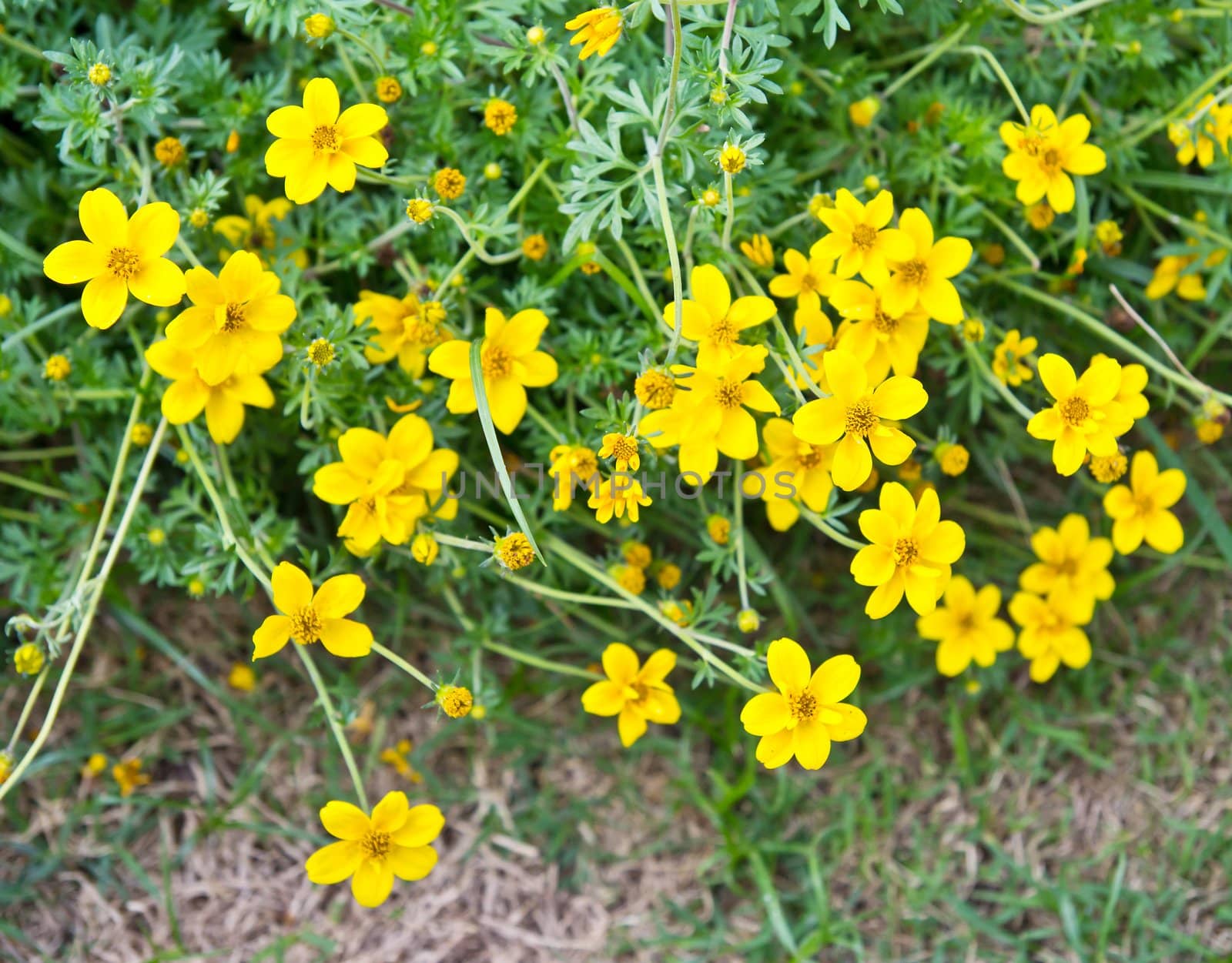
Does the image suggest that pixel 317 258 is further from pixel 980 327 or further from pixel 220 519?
pixel 980 327

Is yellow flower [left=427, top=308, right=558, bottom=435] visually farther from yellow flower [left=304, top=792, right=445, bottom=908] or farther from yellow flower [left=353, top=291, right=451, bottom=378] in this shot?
yellow flower [left=304, top=792, right=445, bottom=908]

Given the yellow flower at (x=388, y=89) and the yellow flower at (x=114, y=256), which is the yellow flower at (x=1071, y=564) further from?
the yellow flower at (x=114, y=256)

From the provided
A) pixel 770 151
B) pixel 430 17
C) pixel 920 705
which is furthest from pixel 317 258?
pixel 920 705

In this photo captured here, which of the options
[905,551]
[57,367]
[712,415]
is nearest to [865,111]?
[712,415]

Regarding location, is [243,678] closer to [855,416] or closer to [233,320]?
Answer: [233,320]

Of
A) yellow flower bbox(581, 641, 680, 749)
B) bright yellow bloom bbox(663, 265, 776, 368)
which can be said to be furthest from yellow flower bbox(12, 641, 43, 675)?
bright yellow bloom bbox(663, 265, 776, 368)
